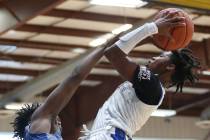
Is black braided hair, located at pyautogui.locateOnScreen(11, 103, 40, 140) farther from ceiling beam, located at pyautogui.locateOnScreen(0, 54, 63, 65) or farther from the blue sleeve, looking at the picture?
ceiling beam, located at pyautogui.locateOnScreen(0, 54, 63, 65)

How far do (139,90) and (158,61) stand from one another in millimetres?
251

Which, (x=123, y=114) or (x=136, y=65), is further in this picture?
(x=123, y=114)

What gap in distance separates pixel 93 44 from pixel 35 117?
359 inches

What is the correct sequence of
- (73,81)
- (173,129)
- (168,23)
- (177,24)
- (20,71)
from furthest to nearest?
(173,129)
(20,71)
(177,24)
(168,23)
(73,81)

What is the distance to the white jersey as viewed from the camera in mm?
3684

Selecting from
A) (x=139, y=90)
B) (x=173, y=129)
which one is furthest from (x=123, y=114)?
(x=173, y=129)

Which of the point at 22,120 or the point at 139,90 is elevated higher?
the point at 139,90

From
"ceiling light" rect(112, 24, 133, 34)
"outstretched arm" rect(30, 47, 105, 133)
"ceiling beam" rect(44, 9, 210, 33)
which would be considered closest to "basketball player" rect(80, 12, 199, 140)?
"outstretched arm" rect(30, 47, 105, 133)

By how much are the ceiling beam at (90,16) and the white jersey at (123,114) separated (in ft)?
22.9

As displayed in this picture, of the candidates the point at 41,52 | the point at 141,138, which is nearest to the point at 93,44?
the point at 41,52

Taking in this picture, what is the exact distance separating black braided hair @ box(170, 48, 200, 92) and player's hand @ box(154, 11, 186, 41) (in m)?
0.13

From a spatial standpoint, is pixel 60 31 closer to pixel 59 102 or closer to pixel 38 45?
pixel 38 45

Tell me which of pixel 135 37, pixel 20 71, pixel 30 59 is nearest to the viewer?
pixel 135 37

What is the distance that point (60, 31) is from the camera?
38.0 ft
